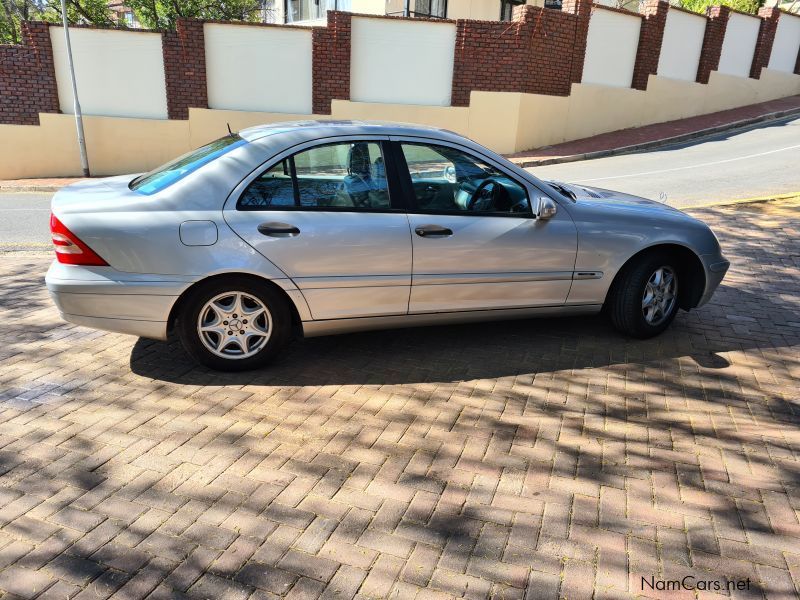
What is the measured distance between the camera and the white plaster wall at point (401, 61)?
53.0 ft

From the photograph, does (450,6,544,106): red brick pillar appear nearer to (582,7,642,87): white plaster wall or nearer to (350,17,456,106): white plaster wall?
(350,17,456,106): white plaster wall

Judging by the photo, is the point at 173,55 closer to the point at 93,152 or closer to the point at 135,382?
the point at 93,152

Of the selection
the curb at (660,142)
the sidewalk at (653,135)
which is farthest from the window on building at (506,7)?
the curb at (660,142)

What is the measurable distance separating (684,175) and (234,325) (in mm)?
11823

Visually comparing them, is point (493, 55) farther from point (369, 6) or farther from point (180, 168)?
point (180, 168)

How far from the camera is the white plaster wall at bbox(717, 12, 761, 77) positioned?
866 inches

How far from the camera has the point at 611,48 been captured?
1883cm

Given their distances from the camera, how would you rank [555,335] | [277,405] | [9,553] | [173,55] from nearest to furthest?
[9,553], [277,405], [555,335], [173,55]

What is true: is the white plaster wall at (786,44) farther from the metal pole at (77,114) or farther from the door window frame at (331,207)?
the door window frame at (331,207)

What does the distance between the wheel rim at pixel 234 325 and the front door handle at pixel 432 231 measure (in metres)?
1.13

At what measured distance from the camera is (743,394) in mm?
4293

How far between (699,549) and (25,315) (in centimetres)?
523

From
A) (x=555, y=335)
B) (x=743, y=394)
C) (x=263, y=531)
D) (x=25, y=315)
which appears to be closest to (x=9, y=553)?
(x=263, y=531)

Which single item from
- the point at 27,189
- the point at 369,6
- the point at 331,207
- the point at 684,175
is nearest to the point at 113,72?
the point at 27,189
